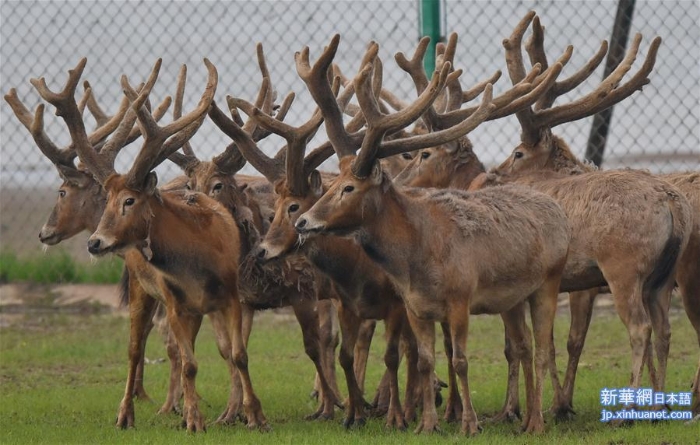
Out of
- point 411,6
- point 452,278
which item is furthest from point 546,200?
point 411,6

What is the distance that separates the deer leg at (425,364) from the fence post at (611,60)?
6103 mm

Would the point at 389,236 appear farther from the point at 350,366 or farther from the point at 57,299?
the point at 57,299

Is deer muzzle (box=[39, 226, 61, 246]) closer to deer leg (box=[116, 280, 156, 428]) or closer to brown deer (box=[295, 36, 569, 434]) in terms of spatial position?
deer leg (box=[116, 280, 156, 428])

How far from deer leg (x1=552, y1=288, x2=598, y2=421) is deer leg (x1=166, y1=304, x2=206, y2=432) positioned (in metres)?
2.77

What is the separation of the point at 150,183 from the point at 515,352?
304 cm

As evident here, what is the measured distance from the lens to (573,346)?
473 inches

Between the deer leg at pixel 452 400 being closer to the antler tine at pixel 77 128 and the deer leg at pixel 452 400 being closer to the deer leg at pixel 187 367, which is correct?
the deer leg at pixel 187 367

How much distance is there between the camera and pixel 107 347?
16.0m

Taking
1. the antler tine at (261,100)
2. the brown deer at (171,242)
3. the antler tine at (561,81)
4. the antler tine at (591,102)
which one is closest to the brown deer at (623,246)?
the antler tine at (591,102)

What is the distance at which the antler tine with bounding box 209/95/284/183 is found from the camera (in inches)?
458

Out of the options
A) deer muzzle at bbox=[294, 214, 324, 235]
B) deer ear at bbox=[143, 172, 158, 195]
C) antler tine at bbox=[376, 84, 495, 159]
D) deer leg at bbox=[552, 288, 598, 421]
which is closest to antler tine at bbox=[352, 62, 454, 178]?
antler tine at bbox=[376, 84, 495, 159]

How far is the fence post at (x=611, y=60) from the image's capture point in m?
16.1

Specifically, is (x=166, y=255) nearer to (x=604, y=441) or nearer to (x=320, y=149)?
(x=320, y=149)

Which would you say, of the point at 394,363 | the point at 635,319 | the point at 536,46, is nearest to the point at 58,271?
the point at 536,46
